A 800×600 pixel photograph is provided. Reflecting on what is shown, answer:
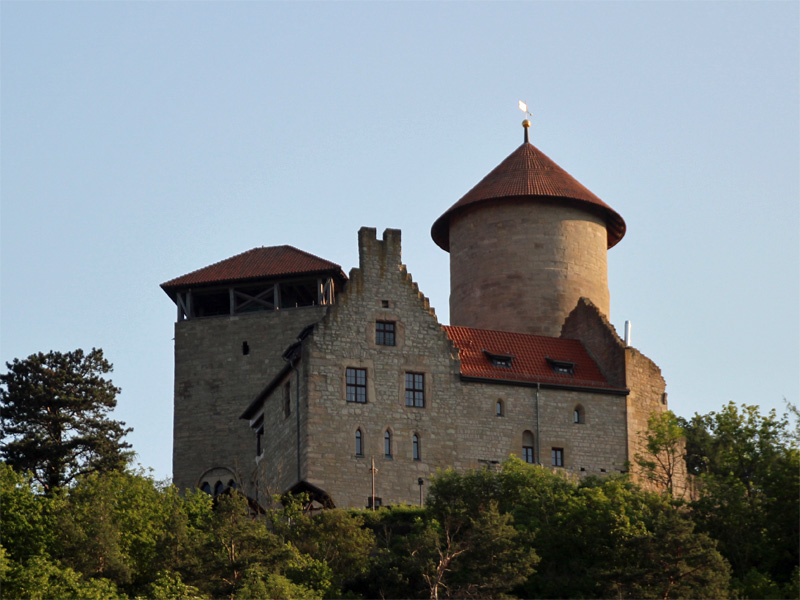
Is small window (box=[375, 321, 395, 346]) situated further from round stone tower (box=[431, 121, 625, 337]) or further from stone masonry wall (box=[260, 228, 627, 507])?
→ round stone tower (box=[431, 121, 625, 337])

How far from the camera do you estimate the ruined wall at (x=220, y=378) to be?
7512 cm

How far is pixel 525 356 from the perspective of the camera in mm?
68188

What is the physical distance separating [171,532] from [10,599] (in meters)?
5.50

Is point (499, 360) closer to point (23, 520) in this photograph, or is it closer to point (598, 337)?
point (598, 337)

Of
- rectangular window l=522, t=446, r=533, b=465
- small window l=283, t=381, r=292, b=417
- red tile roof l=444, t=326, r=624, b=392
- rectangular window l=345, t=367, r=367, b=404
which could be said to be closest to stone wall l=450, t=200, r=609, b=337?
red tile roof l=444, t=326, r=624, b=392

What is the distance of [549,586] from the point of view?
2146 inches

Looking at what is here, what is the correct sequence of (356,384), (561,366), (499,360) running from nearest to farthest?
(356,384)
(499,360)
(561,366)

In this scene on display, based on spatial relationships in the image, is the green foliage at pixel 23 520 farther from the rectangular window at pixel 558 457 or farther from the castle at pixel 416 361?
the rectangular window at pixel 558 457

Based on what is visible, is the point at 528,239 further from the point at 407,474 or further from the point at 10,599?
the point at 10,599

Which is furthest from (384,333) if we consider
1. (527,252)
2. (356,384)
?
(527,252)

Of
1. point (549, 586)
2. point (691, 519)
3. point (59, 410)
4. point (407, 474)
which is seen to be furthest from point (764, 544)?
point (59, 410)

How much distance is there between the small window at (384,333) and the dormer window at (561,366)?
22.0 feet

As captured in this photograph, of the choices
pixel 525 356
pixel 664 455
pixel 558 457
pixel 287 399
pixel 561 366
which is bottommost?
pixel 558 457

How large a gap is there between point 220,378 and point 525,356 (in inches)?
A: 570
